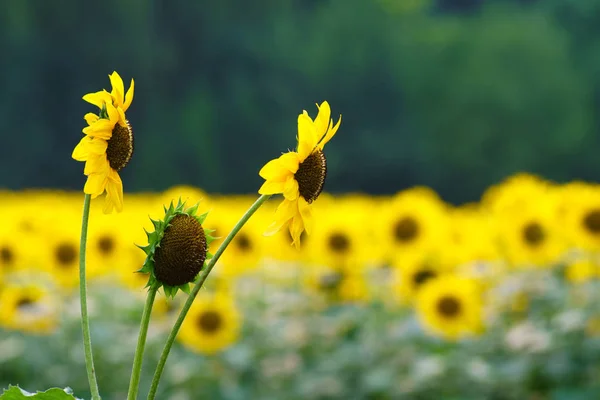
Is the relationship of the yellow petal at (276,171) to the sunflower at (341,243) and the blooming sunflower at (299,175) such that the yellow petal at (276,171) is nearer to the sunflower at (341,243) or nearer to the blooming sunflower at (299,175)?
the blooming sunflower at (299,175)

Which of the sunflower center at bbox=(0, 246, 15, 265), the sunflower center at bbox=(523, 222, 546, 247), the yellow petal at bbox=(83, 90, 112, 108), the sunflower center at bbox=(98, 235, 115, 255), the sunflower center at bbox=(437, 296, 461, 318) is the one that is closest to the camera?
the yellow petal at bbox=(83, 90, 112, 108)

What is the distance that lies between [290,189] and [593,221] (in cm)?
286

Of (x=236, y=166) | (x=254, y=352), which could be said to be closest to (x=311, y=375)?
(x=254, y=352)

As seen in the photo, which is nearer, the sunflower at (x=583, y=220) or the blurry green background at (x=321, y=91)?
the sunflower at (x=583, y=220)

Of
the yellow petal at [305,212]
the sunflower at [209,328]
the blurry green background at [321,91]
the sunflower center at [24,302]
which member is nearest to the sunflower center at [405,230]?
the sunflower at [209,328]

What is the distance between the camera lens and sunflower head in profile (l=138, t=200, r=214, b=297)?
1093mm

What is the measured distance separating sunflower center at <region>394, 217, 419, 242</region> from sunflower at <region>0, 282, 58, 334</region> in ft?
4.29

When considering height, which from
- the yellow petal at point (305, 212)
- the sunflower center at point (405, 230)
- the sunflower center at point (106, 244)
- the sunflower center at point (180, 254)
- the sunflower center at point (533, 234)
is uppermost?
the sunflower center at point (106, 244)

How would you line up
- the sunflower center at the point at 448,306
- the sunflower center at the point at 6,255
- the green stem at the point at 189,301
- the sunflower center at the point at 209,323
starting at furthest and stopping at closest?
the sunflower center at the point at 6,255 → the sunflower center at the point at 209,323 → the sunflower center at the point at 448,306 → the green stem at the point at 189,301

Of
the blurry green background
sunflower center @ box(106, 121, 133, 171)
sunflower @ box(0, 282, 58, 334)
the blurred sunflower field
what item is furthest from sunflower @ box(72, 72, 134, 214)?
the blurry green background

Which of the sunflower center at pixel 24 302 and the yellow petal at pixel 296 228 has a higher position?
the sunflower center at pixel 24 302

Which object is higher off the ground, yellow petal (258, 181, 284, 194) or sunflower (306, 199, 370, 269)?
sunflower (306, 199, 370, 269)

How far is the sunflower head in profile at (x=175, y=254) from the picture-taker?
1093mm

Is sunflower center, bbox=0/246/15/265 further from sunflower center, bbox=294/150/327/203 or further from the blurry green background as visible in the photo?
the blurry green background
